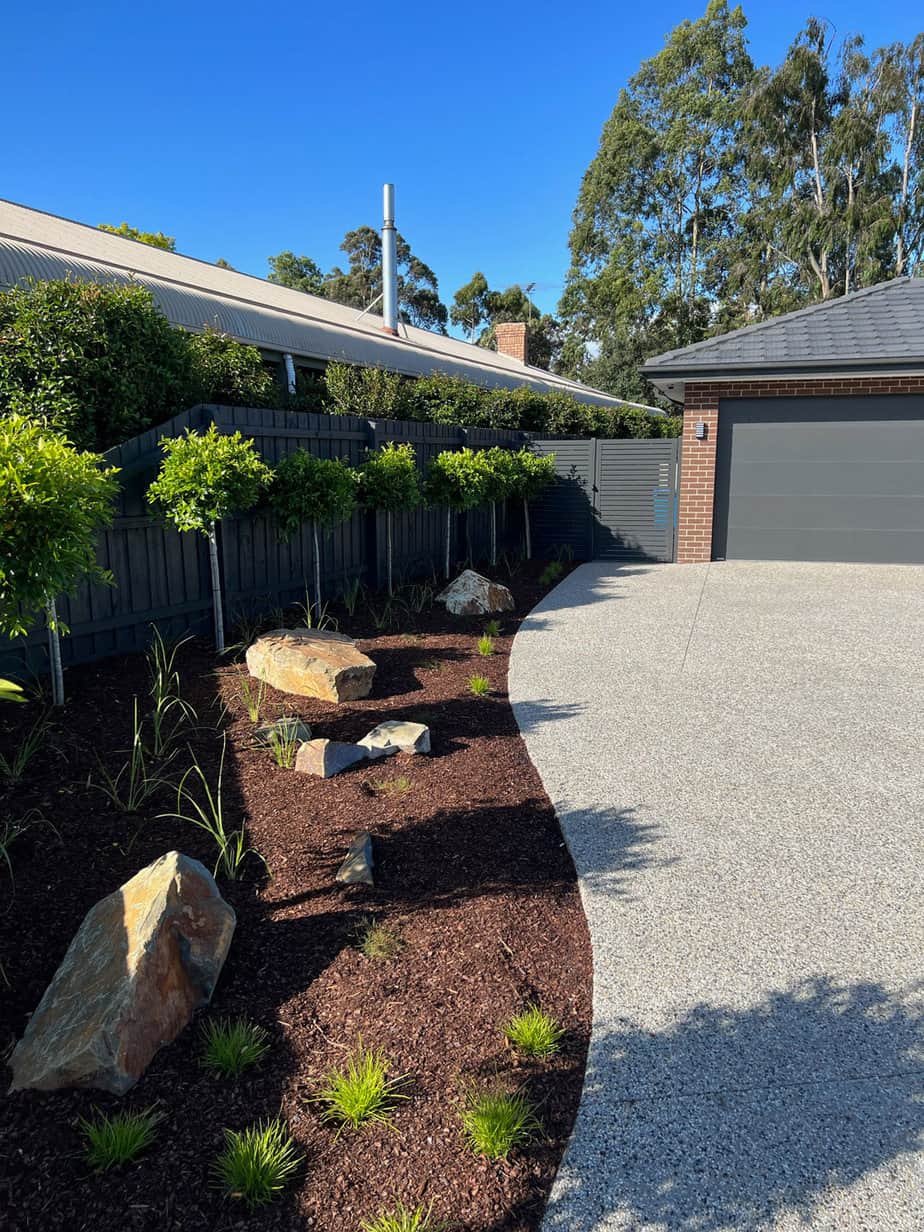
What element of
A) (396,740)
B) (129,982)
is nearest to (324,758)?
(396,740)

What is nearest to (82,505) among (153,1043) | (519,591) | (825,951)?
(153,1043)

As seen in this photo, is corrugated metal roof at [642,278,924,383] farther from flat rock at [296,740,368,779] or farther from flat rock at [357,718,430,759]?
flat rock at [296,740,368,779]

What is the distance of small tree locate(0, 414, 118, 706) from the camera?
318 centimetres

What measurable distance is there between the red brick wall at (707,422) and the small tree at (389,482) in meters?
4.92

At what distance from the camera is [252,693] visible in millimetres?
5234

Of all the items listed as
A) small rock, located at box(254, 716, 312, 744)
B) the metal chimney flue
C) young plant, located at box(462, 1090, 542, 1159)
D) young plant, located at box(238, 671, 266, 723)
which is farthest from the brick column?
young plant, located at box(462, 1090, 542, 1159)

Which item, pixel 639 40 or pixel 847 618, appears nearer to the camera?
pixel 847 618

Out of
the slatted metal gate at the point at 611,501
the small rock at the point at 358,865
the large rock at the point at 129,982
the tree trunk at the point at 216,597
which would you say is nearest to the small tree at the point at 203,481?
the tree trunk at the point at 216,597

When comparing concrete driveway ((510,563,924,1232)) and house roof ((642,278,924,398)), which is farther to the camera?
house roof ((642,278,924,398))

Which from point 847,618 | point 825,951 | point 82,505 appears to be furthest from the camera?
point 847,618

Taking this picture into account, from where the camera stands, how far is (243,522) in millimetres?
6789

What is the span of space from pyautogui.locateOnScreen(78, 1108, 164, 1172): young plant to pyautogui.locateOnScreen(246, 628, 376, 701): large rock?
326cm

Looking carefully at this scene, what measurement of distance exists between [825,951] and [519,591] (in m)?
7.35

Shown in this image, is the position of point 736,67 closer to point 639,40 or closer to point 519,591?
point 639,40
